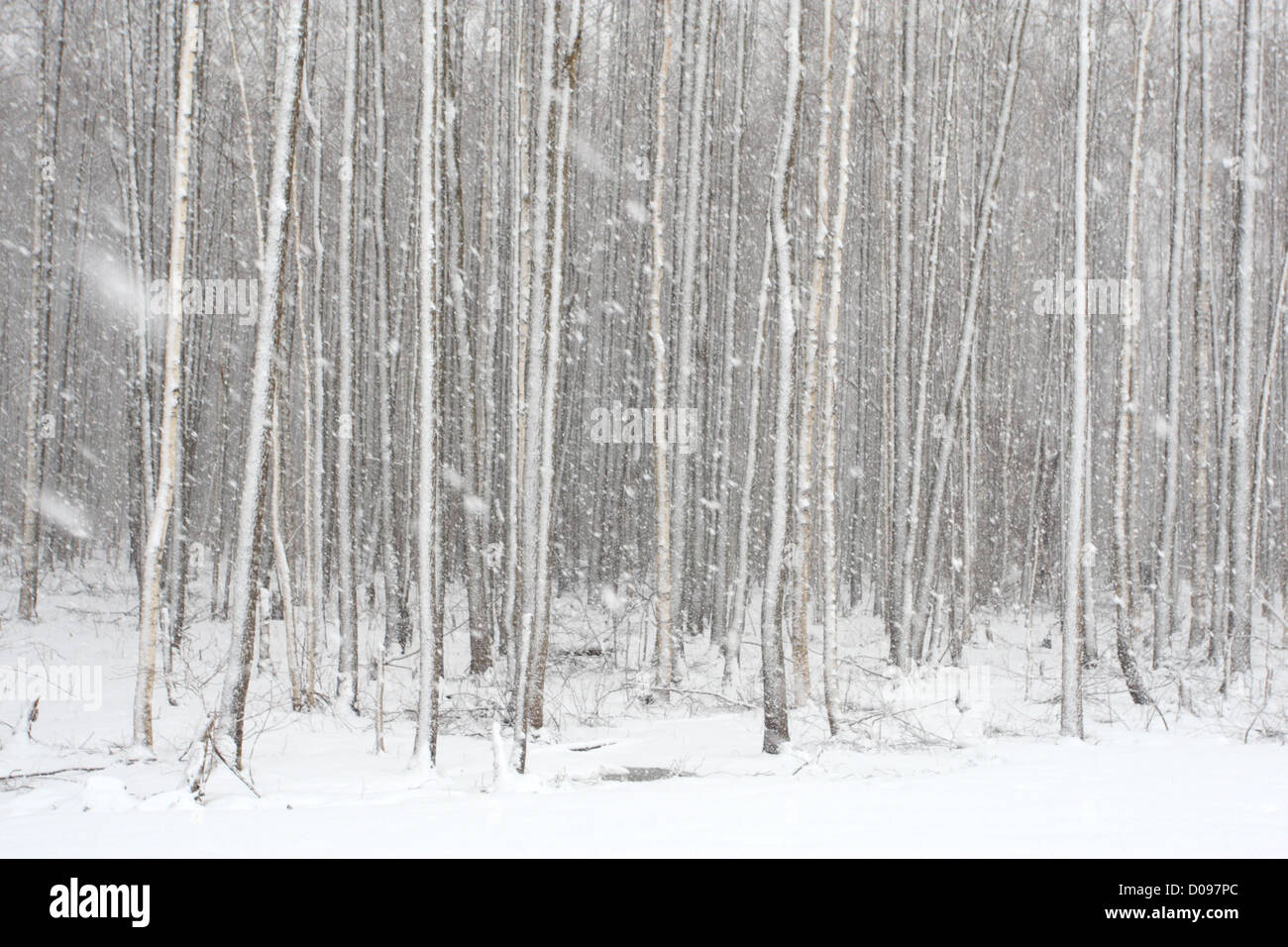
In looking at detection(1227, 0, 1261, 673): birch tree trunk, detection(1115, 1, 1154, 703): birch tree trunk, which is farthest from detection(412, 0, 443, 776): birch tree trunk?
detection(1227, 0, 1261, 673): birch tree trunk

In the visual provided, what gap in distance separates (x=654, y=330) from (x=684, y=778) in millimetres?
4151

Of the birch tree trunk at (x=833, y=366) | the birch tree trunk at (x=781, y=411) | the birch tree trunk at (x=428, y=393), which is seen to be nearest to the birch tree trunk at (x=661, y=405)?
the birch tree trunk at (x=833, y=366)

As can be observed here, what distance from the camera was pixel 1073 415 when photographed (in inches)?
233

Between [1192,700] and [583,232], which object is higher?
[583,232]

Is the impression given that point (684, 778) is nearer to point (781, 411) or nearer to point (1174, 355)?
point (781, 411)

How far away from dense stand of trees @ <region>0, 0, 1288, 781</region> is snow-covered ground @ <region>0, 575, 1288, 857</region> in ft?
1.37

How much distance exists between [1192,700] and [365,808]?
6.56 m

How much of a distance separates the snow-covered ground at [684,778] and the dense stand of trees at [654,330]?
417 mm

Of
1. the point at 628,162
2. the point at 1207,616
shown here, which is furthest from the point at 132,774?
the point at 628,162

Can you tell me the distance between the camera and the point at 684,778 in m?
4.76

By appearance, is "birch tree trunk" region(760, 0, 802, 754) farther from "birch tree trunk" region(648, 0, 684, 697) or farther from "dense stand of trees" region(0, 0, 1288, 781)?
"birch tree trunk" region(648, 0, 684, 697)

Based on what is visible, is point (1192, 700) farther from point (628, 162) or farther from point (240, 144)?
point (240, 144)

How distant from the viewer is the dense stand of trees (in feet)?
18.3

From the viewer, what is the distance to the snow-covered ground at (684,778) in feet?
10.1
